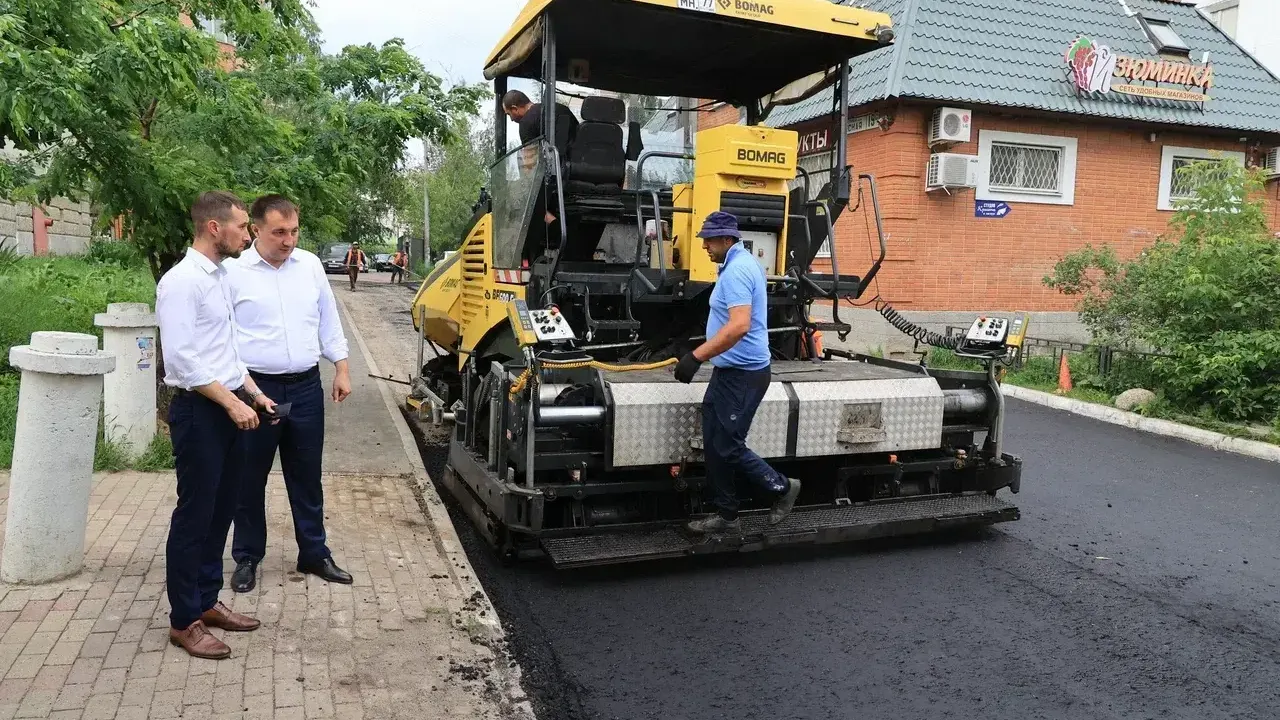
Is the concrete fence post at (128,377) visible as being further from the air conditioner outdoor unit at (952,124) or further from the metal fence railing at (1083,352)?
the air conditioner outdoor unit at (952,124)

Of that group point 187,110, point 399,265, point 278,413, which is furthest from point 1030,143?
point 399,265

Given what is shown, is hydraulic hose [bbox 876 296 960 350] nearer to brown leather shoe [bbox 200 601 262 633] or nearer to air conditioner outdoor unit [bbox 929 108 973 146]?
brown leather shoe [bbox 200 601 262 633]

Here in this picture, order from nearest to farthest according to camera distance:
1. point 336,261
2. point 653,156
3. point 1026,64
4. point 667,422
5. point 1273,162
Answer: point 667,422
point 653,156
point 1026,64
point 1273,162
point 336,261

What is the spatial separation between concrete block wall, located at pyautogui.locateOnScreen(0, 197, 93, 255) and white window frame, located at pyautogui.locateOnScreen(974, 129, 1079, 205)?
13688 mm

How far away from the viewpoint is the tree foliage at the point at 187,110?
5.58m

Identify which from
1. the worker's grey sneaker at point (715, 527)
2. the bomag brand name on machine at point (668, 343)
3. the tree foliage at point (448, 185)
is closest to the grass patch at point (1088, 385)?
the bomag brand name on machine at point (668, 343)

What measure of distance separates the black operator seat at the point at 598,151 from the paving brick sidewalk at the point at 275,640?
244 cm

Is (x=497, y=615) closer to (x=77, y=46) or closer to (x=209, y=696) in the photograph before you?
(x=209, y=696)

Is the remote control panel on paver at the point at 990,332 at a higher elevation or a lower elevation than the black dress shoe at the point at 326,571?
higher

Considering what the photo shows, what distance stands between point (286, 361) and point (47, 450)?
43.2 inches

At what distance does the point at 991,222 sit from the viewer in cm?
1448

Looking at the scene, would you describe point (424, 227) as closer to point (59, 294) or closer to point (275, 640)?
point (59, 294)

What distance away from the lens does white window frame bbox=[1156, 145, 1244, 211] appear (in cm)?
1547

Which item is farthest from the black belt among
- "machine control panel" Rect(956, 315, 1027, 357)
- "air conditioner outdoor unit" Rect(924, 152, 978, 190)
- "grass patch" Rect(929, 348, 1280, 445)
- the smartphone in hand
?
"air conditioner outdoor unit" Rect(924, 152, 978, 190)
